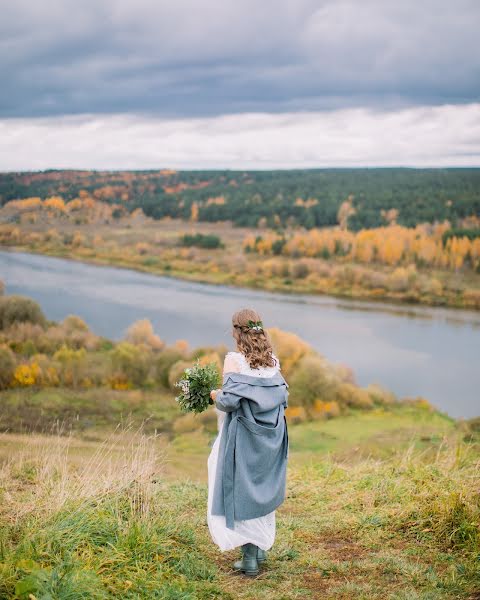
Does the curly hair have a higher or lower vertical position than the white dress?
higher

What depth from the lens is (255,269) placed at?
219ft

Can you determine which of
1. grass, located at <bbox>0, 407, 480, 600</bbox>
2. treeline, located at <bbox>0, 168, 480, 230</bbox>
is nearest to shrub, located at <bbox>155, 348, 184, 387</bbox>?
treeline, located at <bbox>0, 168, 480, 230</bbox>

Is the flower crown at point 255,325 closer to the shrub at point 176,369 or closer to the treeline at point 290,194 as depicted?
the shrub at point 176,369

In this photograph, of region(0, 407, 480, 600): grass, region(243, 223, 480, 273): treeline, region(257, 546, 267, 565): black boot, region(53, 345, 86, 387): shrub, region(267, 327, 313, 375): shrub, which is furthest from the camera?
region(243, 223, 480, 273): treeline

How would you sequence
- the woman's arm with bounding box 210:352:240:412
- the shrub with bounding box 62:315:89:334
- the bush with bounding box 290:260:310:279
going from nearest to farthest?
1. the woman's arm with bounding box 210:352:240:412
2. the shrub with bounding box 62:315:89:334
3. the bush with bounding box 290:260:310:279

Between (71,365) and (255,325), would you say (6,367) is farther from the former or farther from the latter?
(255,325)

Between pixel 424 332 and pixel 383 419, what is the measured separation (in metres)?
15.8

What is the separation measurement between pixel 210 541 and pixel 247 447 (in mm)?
1031

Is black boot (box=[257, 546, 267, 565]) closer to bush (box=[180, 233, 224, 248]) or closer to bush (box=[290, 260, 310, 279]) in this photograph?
bush (box=[290, 260, 310, 279])

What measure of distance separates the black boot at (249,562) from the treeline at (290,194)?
158ft

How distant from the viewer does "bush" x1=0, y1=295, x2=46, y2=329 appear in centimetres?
3759

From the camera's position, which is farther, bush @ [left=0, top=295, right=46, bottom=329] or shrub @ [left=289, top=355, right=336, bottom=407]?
bush @ [left=0, top=295, right=46, bottom=329]

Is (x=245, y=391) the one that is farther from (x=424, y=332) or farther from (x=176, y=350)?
(x=424, y=332)

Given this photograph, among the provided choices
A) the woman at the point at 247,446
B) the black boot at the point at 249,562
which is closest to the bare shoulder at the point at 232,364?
the woman at the point at 247,446
